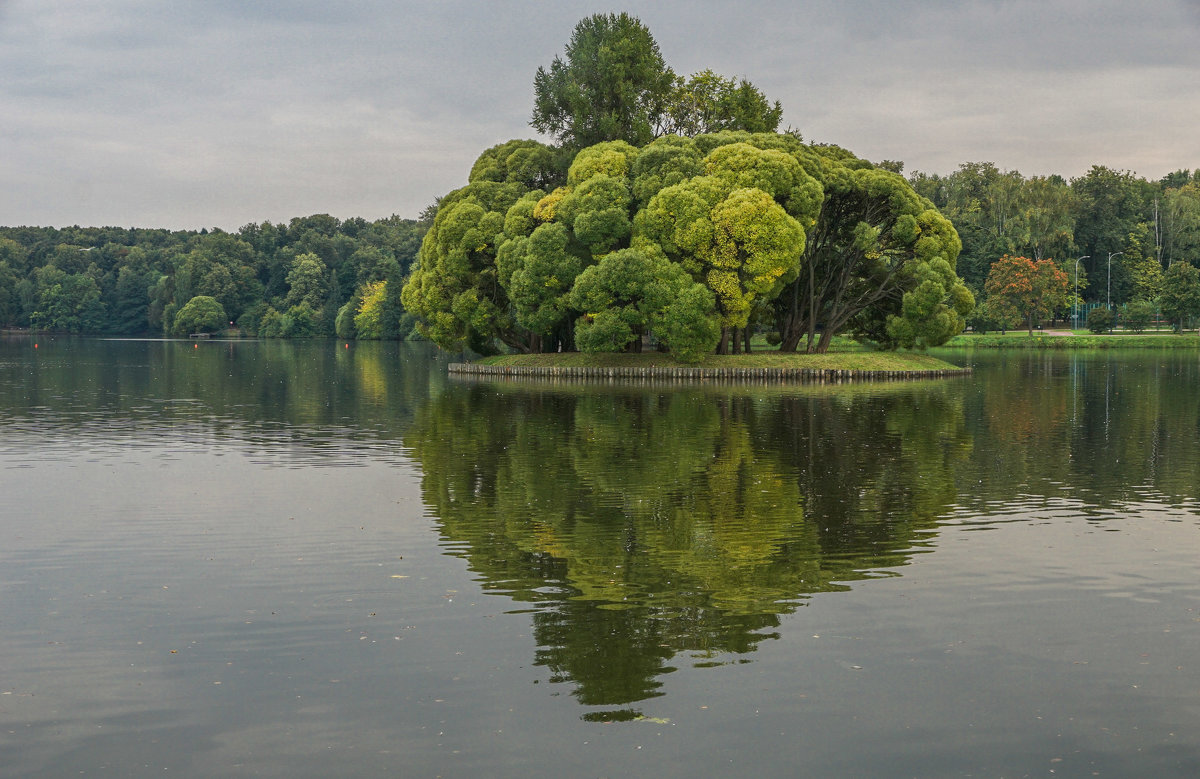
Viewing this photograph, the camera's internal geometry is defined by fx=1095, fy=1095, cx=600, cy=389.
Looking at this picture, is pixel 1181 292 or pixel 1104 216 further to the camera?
pixel 1104 216

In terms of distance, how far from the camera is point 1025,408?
1870 inches

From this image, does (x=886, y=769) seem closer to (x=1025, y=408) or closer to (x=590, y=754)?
(x=590, y=754)

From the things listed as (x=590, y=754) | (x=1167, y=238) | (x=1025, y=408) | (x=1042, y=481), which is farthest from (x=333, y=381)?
(x=1167, y=238)

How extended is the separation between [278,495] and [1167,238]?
15892 centimetres

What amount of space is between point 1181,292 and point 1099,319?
1033cm

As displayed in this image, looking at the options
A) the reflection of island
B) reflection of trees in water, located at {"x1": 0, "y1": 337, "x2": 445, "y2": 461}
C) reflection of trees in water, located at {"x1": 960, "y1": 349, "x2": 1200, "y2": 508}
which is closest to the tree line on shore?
reflection of trees in water, located at {"x1": 0, "y1": 337, "x2": 445, "y2": 461}

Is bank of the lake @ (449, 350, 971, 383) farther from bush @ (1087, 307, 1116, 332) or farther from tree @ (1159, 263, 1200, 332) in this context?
bush @ (1087, 307, 1116, 332)

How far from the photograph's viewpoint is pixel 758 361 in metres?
73.4

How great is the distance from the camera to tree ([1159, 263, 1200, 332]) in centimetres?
12862

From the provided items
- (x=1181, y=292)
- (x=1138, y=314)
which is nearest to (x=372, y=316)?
(x=1138, y=314)

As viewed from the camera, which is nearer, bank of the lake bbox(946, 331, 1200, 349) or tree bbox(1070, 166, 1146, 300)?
bank of the lake bbox(946, 331, 1200, 349)

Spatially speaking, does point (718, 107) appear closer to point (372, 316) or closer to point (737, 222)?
point (737, 222)

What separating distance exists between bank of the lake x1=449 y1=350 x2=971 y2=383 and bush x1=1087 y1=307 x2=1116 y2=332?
69.2 m

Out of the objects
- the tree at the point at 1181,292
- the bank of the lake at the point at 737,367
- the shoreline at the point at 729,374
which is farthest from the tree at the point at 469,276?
the tree at the point at 1181,292
